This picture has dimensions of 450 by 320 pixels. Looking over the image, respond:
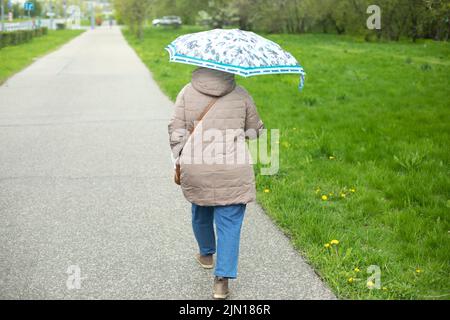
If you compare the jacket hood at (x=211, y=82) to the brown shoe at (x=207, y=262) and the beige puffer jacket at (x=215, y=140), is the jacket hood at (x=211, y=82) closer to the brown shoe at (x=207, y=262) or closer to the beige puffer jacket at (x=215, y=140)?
the beige puffer jacket at (x=215, y=140)

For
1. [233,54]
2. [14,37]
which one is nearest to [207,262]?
[233,54]

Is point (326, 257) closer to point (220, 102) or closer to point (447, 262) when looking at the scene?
point (447, 262)

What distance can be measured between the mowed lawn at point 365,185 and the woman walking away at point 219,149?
857 millimetres

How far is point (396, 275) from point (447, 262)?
1.61ft

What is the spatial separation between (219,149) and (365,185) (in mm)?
3075

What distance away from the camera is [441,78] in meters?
14.4

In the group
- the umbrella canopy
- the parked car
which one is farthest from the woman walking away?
the parked car

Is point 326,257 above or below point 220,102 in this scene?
below

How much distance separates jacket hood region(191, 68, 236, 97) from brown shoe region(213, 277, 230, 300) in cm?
127

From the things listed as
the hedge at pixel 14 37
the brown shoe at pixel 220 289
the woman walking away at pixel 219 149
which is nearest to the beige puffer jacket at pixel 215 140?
the woman walking away at pixel 219 149

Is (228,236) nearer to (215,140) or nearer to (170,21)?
(215,140)

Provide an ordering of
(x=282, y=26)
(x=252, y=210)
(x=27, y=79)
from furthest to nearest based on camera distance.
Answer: (x=282, y=26) < (x=27, y=79) < (x=252, y=210)
